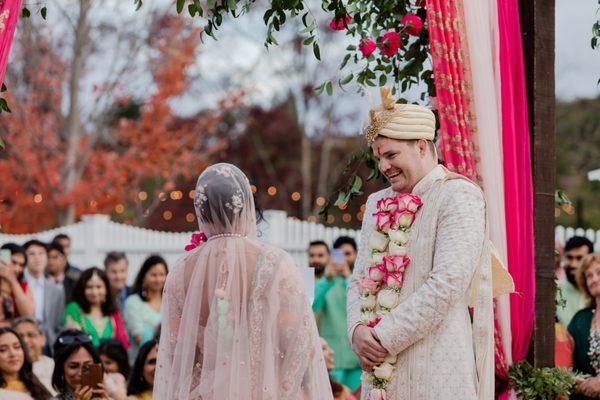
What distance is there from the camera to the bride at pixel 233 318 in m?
4.04

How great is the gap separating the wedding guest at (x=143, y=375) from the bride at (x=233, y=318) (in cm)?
225

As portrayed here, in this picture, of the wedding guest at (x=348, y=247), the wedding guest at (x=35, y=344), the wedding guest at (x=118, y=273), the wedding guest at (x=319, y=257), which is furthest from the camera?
the wedding guest at (x=118, y=273)

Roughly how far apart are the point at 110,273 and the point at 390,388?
246 inches

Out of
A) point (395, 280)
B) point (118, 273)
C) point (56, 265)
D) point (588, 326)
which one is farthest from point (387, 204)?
point (56, 265)

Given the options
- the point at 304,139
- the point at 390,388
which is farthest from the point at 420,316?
the point at 304,139

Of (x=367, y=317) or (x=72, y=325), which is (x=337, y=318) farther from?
(x=367, y=317)

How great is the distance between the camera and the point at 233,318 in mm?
4051

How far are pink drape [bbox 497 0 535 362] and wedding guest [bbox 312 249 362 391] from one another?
382 cm

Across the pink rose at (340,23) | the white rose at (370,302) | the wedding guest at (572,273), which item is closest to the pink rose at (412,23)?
the pink rose at (340,23)

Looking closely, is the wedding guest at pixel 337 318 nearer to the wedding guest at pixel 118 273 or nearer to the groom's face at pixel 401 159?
the wedding guest at pixel 118 273

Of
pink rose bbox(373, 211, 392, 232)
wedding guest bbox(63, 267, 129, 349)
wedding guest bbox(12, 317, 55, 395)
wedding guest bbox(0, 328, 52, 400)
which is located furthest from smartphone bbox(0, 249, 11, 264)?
pink rose bbox(373, 211, 392, 232)

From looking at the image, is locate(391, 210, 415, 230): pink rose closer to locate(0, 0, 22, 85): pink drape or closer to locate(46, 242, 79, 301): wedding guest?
locate(0, 0, 22, 85): pink drape

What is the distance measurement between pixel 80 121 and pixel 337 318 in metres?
9.70

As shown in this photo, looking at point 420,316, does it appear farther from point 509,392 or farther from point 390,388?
point 509,392
